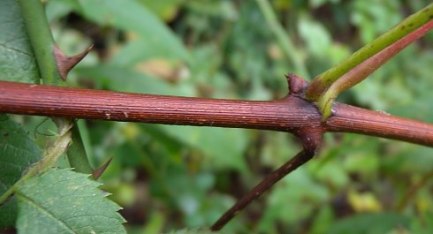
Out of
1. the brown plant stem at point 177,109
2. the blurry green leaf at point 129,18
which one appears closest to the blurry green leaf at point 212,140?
the blurry green leaf at point 129,18

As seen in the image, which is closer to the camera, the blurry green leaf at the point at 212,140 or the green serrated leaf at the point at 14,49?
the green serrated leaf at the point at 14,49

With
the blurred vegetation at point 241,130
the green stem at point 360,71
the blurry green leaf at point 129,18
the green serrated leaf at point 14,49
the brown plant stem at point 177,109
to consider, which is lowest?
the blurred vegetation at point 241,130

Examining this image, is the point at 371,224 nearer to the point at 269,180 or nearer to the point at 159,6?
the point at 269,180

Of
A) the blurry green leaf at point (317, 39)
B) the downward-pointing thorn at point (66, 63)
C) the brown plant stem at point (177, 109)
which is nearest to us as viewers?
the brown plant stem at point (177, 109)

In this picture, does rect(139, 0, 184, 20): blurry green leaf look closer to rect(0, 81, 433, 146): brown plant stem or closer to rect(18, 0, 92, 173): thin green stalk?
rect(18, 0, 92, 173): thin green stalk

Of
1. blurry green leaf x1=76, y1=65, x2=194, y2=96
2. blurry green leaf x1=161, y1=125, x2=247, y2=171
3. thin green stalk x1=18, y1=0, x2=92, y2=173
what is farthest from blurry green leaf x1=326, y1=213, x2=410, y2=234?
thin green stalk x1=18, y1=0, x2=92, y2=173

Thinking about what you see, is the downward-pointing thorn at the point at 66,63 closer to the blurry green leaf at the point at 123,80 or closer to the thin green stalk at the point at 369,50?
the thin green stalk at the point at 369,50

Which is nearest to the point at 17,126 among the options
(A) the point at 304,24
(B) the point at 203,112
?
(B) the point at 203,112
